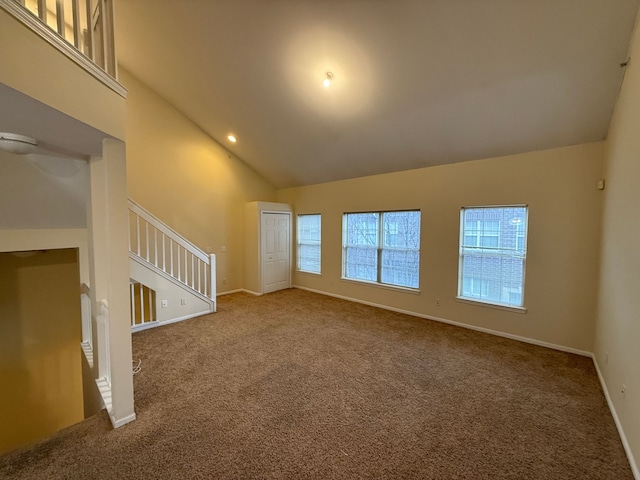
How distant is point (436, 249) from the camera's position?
4.43 meters

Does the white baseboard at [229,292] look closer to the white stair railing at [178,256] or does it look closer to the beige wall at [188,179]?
the beige wall at [188,179]

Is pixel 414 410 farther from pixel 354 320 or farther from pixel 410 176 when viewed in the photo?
pixel 410 176

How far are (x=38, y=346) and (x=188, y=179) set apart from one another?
A: 3.57 m

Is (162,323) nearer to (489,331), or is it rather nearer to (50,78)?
(50,78)

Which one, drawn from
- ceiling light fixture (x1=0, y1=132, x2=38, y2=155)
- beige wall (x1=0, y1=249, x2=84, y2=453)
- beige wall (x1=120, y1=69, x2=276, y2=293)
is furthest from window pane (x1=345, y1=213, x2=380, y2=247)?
beige wall (x1=0, y1=249, x2=84, y2=453)

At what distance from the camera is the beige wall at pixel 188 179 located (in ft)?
16.3

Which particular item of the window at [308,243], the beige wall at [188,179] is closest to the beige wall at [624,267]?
the window at [308,243]

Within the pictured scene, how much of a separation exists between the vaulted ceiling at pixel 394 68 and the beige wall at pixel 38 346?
12.0 feet

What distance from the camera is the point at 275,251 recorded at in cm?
636

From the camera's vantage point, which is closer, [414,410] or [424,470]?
[424,470]

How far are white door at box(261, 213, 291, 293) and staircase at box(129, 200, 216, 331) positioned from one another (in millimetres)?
1390

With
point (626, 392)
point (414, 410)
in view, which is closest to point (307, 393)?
point (414, 410)

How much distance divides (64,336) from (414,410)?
5304 millimetres

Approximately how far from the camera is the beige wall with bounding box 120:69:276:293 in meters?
4.97
